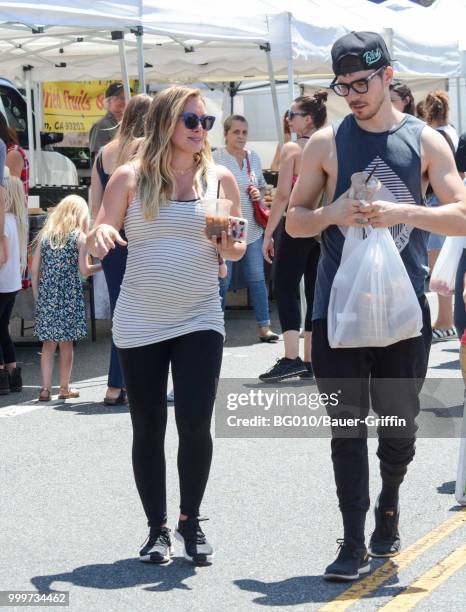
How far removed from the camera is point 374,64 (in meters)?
4.40

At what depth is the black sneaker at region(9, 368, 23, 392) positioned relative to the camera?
8680mm

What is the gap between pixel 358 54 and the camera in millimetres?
4395

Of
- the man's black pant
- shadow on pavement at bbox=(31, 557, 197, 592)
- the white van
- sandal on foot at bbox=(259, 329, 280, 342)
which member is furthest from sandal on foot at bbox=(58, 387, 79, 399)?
the white van

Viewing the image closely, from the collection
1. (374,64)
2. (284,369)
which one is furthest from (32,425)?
(374,64)

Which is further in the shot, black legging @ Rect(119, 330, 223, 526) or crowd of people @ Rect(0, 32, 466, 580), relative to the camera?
black legging @ Rect(119, 330, 223, 526)

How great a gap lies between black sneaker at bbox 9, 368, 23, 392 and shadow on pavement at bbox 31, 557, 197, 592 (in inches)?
160

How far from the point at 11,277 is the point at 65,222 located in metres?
0.54

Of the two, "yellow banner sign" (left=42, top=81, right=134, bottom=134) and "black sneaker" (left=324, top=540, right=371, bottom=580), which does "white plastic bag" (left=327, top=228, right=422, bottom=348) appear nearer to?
"black sneaker" (left=324, top=540, right=371, bottom=580)

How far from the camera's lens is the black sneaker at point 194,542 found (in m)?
4.71

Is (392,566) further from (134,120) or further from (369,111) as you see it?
(134,120)

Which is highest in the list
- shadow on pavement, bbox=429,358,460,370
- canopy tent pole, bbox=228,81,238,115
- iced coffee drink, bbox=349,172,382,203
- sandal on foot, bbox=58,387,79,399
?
canopy tent pole, bbox=228,81,238,115

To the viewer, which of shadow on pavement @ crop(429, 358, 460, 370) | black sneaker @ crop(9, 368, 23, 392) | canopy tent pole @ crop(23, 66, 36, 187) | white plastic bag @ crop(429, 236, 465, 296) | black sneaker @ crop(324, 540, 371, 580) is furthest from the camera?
canopy tent pole @ crop(23, 66, 36, 187)

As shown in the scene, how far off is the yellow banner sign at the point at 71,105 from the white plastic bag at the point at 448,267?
12853 mm

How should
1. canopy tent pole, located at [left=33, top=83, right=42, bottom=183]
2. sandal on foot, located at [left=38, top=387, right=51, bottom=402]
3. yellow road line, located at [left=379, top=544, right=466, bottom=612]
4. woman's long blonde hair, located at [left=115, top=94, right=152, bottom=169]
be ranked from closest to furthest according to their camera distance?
1. yellow road line, located at [left=379, top=544, right=466, bottom=612]
2. woman's long blonde hair, located at [left=115, top=94, right=152, bottom=169]
3. sandal on foot, located at [left=38, top=387, right=51, bottom=402]
4. canopy tent pole, located at [left=33, top=83, right=42, bottom=183]
